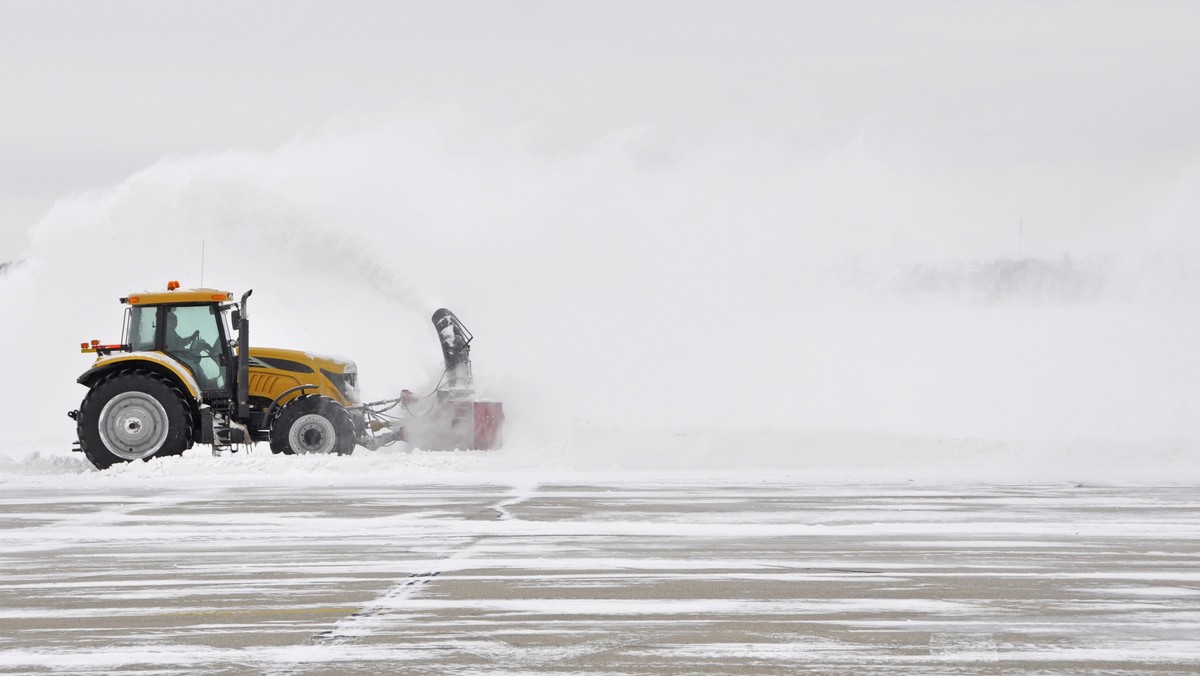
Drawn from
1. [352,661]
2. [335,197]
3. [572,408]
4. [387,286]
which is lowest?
[352,661]

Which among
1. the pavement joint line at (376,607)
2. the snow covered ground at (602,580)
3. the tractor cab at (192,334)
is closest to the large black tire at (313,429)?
the tractor cab at (192,334)

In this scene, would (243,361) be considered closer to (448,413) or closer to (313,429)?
(313,429)

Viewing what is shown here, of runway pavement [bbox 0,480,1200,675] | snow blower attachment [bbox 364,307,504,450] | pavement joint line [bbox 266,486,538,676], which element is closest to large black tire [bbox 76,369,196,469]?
snow blower attachment [bbox 364,307,504,450]

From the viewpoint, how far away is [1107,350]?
25.6m

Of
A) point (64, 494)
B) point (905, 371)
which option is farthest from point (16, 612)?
point (905, 371)

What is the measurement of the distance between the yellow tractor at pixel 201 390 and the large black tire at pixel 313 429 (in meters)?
0.01

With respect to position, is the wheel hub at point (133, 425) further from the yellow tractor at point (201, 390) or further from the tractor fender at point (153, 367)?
the tractor fender at point (153, 367)

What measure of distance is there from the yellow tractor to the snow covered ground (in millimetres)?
2335

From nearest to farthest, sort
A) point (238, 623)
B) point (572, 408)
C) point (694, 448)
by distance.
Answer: point (238, 623), point (694, 448), point (572, 408)

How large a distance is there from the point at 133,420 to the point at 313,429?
211cm

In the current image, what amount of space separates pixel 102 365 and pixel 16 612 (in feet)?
32.8

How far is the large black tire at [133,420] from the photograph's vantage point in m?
16.3

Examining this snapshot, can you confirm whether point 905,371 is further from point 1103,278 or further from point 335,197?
point 335,197

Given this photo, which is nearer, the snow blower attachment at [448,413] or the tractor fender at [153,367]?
the tractor fender at [153,367]
